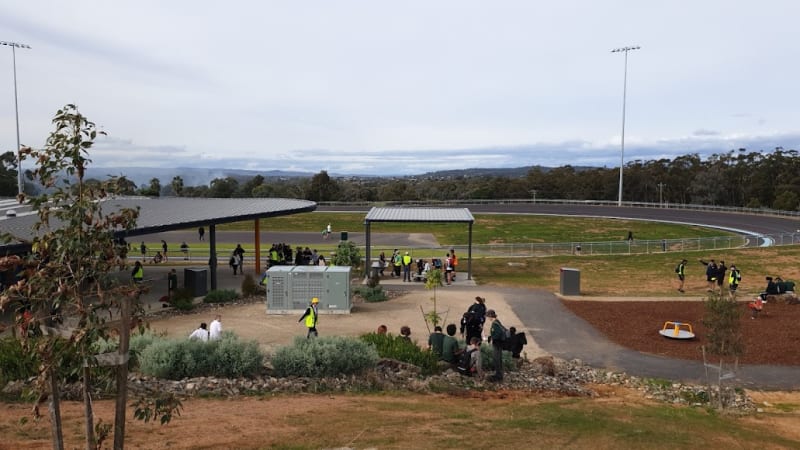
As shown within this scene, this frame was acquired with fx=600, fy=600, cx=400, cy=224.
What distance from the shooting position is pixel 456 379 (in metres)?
13.2

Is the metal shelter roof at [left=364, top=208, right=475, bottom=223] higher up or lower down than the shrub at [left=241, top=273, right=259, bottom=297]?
higher up

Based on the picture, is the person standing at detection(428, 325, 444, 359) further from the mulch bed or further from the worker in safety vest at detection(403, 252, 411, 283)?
the worker in safety vest at detection(403, 252, 411, 283)

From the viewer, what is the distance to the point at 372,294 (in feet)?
76.2

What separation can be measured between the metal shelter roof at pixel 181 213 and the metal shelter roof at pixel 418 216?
13.4 ft

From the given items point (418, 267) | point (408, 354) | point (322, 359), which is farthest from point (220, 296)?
point (408, 354)

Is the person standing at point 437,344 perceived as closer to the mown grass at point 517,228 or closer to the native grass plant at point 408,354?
the native grass plant at point 408,354

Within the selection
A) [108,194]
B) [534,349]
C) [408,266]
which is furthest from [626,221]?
[108,194]

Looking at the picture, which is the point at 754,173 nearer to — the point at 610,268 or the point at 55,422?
the point at 610,268

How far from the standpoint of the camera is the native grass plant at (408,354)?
13383mm

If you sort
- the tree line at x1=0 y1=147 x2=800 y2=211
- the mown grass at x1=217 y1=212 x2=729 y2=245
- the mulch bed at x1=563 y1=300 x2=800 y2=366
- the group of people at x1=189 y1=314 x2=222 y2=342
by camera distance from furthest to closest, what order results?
the tree line at x1=0 y1=147 x2=800 y2=211 < the mown grass at x1=217 y1=212 x2=729 y2=245 < the mulch bed at x1=563 y1=300 x2=800 y2=366 < the group of people at x1=189 y1=314 x2=222 y2=342

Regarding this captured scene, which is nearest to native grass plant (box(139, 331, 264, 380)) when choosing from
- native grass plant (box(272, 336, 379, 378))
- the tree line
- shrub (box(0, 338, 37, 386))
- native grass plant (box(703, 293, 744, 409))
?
native grass plant (box(272, 336, 379, 378))

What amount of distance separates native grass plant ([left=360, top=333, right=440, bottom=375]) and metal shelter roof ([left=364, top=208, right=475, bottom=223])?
13927 mm

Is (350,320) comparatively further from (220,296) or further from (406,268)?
(406,268)

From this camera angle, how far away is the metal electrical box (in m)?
20.7
